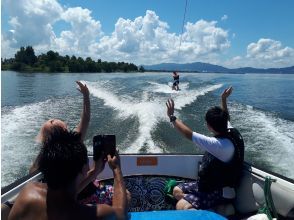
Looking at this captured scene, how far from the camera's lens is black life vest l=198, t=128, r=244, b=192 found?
2.88 meters

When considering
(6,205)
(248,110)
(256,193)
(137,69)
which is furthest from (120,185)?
(137,69)

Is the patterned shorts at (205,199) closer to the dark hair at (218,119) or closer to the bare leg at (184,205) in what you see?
the bare leg at (184,205)

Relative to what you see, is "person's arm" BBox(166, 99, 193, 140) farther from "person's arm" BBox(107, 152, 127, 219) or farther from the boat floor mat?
"person's arm" BBox(107, 152, 127, 219)

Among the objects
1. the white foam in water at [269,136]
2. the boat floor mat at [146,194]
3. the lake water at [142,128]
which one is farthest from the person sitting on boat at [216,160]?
the white foam in water at [269,136]

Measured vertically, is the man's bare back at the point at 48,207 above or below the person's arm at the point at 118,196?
above

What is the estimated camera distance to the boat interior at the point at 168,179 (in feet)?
9.01

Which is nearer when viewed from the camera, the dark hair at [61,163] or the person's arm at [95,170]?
the dark hair at [61,163]

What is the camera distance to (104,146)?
7.33ft

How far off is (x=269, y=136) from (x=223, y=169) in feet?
20.7

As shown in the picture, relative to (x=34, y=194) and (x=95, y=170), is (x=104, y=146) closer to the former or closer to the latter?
(x=95, y=170)

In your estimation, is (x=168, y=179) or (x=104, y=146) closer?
(x=104, y=146)

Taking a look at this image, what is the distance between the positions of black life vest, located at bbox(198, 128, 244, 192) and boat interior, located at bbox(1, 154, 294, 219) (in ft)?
0.47

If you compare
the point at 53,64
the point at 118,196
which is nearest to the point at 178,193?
the point at 118,196

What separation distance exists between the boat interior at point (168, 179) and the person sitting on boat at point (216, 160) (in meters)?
0.11
